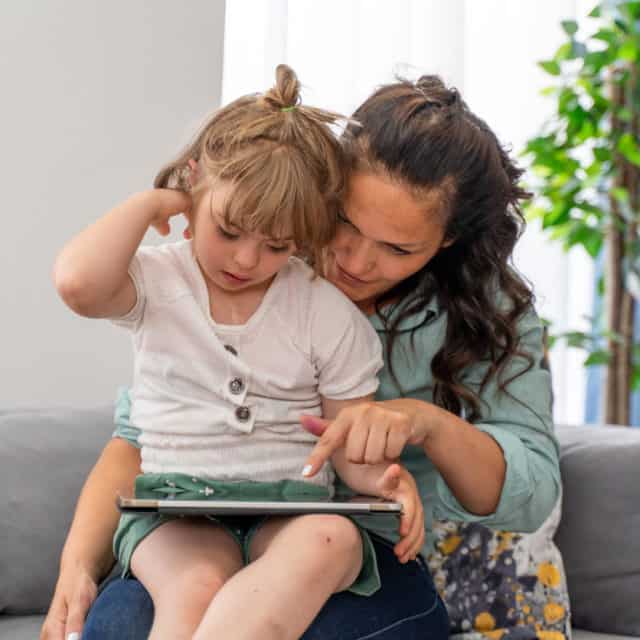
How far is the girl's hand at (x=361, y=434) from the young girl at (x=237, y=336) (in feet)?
0.09

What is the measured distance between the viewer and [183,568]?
121 centimetres

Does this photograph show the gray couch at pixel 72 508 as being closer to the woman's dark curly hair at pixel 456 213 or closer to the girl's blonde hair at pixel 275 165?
the woman's dark curly hair at pixel 456 213

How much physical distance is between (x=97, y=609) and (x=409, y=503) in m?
0.37

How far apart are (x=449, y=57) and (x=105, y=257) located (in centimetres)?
172

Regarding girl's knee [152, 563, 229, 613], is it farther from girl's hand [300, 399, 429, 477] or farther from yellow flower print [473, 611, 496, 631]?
yellow flower print [473, 611, 496, 631]

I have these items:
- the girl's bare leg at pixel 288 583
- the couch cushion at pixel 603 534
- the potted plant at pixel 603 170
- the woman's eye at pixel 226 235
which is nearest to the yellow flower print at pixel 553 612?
the couch cushion at pixel 603 534

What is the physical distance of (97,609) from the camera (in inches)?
50.8

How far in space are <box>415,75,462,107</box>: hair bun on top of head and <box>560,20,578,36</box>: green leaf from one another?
4.56 feet

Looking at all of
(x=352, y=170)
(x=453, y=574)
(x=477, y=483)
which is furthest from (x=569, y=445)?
(x=352, y=170)

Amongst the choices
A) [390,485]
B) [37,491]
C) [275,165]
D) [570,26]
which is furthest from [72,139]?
[570,26]

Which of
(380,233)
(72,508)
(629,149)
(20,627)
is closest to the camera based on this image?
(380,233)

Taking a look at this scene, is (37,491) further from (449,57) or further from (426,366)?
(449,57)

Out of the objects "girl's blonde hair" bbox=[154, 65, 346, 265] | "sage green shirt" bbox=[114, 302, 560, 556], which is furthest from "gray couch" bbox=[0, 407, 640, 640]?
"girl's blonde hair" bbox=[154, 65, 346, 265]

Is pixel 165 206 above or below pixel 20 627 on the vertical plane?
above
